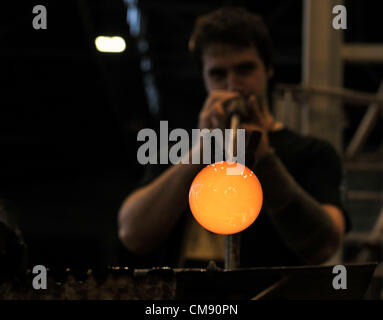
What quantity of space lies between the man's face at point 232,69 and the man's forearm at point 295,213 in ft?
1.04

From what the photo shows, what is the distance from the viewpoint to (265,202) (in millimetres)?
868

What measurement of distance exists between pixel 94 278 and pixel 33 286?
6 cm

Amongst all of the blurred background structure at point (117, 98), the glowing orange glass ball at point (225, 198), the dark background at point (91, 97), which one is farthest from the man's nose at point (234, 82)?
the dark background at point (91, 97)

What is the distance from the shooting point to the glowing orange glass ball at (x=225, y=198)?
47 centimetres

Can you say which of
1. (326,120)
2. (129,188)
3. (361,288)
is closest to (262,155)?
(361,288)

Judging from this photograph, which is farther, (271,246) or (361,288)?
(271,246)

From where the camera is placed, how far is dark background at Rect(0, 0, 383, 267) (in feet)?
12.0

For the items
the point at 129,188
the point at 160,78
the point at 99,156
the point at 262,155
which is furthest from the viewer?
Result: the point at 129,188

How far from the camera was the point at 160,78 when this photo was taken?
482 centimetres

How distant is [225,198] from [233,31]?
0.75m

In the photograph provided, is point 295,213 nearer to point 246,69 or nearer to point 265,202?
point 265,202

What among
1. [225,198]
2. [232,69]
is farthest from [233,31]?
[225,198]

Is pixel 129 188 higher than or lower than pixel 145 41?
lower
